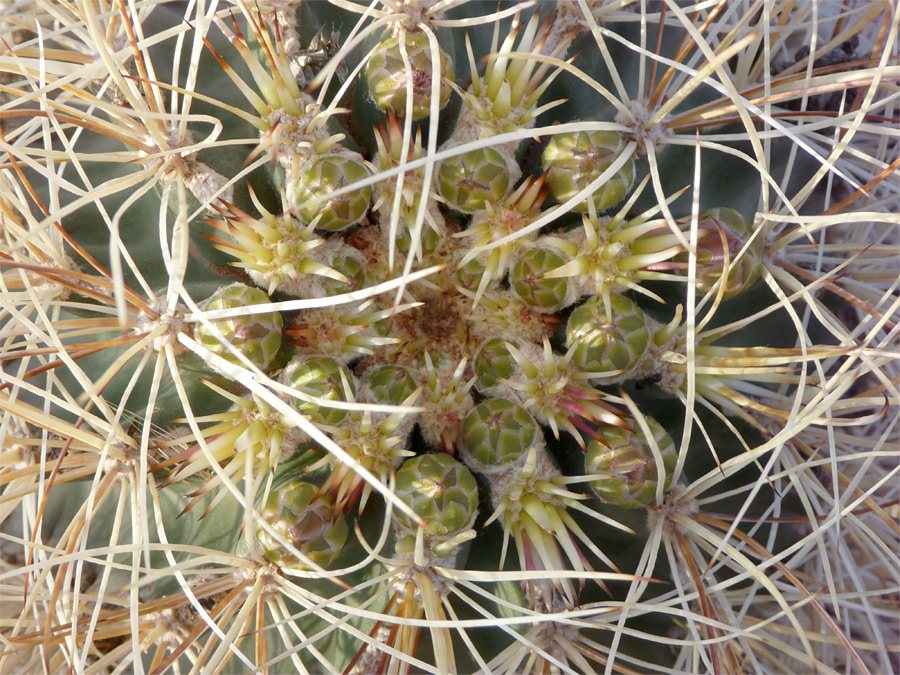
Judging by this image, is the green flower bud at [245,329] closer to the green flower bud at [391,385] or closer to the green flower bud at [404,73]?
the green flower bud at [391,385]

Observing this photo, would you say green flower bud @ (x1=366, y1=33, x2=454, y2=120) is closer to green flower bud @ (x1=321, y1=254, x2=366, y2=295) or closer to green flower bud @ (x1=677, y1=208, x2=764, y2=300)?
green flower bud @ (x1=321, y1=254, x2=366, y2=295)

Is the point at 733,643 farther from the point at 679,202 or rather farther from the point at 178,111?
the point at 178,111

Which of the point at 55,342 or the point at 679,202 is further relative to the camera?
the point at 679,202

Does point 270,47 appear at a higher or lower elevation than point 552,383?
higher

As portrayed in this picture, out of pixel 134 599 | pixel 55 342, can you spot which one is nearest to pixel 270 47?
pixel 55 342

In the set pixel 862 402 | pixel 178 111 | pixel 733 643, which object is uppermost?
pixel 178 111

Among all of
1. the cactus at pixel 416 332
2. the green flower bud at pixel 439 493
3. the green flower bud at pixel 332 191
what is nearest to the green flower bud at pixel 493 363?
the cactus at pixel 416 332

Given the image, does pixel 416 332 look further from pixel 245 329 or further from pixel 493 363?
pixel 245 329

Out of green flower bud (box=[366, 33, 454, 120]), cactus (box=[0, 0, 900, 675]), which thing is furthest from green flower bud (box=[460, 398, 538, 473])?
green flower bud (box=[366, 33, 454, 120])
